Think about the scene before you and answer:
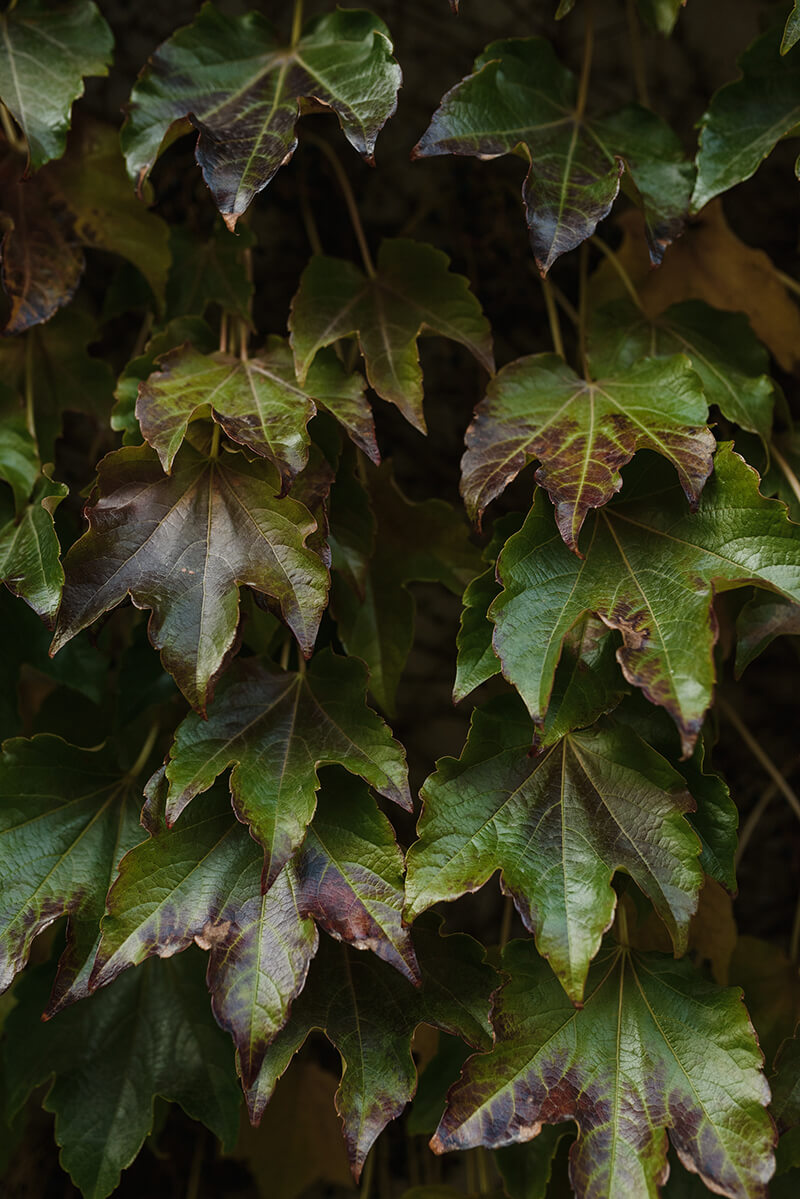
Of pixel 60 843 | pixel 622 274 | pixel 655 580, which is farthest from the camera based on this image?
pixel 622 274

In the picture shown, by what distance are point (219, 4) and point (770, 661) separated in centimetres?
99

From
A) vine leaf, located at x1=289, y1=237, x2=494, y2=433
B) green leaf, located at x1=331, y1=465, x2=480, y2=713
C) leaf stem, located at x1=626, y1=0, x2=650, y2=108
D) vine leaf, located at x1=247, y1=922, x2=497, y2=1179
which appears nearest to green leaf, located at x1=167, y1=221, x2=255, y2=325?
vine leaf, located at x1=289, y1=237, x2=494, y2=433

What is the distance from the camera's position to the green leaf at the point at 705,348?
2.74 ft

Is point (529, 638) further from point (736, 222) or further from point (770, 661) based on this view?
point (736, 222)

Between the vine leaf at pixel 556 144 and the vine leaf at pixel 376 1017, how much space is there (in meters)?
0.57

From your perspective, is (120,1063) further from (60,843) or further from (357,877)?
(357,877)

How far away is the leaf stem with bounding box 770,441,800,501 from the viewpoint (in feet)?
2.76

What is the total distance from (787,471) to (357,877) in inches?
21.1

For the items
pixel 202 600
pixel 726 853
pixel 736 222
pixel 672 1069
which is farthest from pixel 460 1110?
pixel 736 222

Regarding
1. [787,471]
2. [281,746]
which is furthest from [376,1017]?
[787,471]

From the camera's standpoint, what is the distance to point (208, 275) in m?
0.93

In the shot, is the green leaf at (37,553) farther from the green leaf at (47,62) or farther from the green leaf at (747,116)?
the green leaf at (747,116)

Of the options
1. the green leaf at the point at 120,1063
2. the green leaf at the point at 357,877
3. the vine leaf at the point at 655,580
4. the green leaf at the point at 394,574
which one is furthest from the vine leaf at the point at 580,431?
the green leaf at the point at 120,1063

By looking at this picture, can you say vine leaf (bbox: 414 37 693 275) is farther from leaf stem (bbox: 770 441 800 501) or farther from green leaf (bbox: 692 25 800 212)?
leaf stem (bbox: 770 441 800 501)
